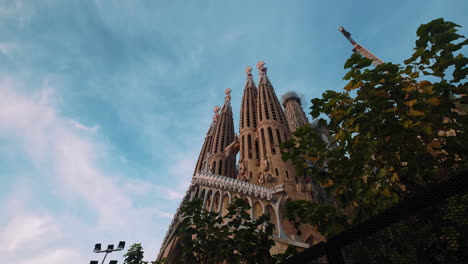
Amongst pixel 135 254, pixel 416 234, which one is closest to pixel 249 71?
pixel 135 254

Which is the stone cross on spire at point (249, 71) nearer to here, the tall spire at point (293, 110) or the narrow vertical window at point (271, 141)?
the tall spire at point (293, 110)

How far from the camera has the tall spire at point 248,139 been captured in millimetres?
31953

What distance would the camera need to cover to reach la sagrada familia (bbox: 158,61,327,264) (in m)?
21.1

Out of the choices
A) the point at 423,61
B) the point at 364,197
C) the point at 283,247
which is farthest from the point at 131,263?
the point at 423,61

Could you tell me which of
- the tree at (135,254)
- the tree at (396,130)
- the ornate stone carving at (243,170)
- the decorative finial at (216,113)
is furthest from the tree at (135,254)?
the decorative finial at (216,113)

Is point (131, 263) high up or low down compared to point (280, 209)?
down

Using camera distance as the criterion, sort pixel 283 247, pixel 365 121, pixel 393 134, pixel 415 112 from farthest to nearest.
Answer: pixel 283 247, pixel 365 121, pixel 393 134, pixel 415 112

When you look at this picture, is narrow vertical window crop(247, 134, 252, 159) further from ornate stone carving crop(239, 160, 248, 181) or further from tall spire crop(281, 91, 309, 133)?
tall spire crop(281, 91, 309, 133)

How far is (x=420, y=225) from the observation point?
7.06 ft

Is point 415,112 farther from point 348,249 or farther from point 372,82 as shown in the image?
point 348,249

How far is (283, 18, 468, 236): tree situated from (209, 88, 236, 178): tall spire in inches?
1422

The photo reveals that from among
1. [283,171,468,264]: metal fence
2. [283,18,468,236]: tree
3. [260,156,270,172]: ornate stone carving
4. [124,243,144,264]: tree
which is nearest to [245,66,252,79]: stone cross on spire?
[260,156,270,172]: ornate stone carving

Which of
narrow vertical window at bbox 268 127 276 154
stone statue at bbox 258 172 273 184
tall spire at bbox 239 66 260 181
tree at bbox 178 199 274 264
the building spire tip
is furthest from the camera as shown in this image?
the building spire tip

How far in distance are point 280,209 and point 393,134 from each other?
62.8ft
